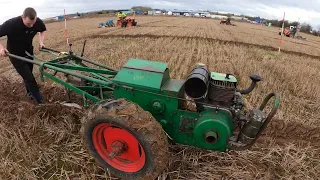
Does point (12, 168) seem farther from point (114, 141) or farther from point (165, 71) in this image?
point (165, 71)

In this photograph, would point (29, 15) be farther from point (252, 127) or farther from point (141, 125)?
point (252, 127)

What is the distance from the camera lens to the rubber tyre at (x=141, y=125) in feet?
9.53

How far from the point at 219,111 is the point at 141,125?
1017mm

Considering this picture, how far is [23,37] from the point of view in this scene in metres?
4.84

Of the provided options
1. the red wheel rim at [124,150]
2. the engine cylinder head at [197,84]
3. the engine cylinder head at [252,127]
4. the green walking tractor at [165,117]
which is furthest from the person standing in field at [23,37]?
the engine cylinder head at [252,127]

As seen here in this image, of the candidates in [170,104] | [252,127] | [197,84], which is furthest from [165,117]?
[252,127]

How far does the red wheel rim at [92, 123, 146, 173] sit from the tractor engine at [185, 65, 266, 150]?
2.49 ft

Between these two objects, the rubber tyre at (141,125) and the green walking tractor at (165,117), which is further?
the green walking tractor at (165,117)

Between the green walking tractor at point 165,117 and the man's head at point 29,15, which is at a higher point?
the man's head at point 29,15

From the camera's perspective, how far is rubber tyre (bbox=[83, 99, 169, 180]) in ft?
9.53

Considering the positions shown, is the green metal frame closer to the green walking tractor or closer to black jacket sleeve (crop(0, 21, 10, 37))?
the green walking tractor

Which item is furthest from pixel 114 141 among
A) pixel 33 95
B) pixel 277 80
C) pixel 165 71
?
pixel 277 80

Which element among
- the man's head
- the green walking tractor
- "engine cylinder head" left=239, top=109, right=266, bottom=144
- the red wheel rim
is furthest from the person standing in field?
"engine cylinder head" left=239, top=109, right=266, bottom=144

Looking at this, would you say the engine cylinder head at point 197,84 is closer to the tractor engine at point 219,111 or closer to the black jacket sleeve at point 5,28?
the tractor engine at point 219,111
